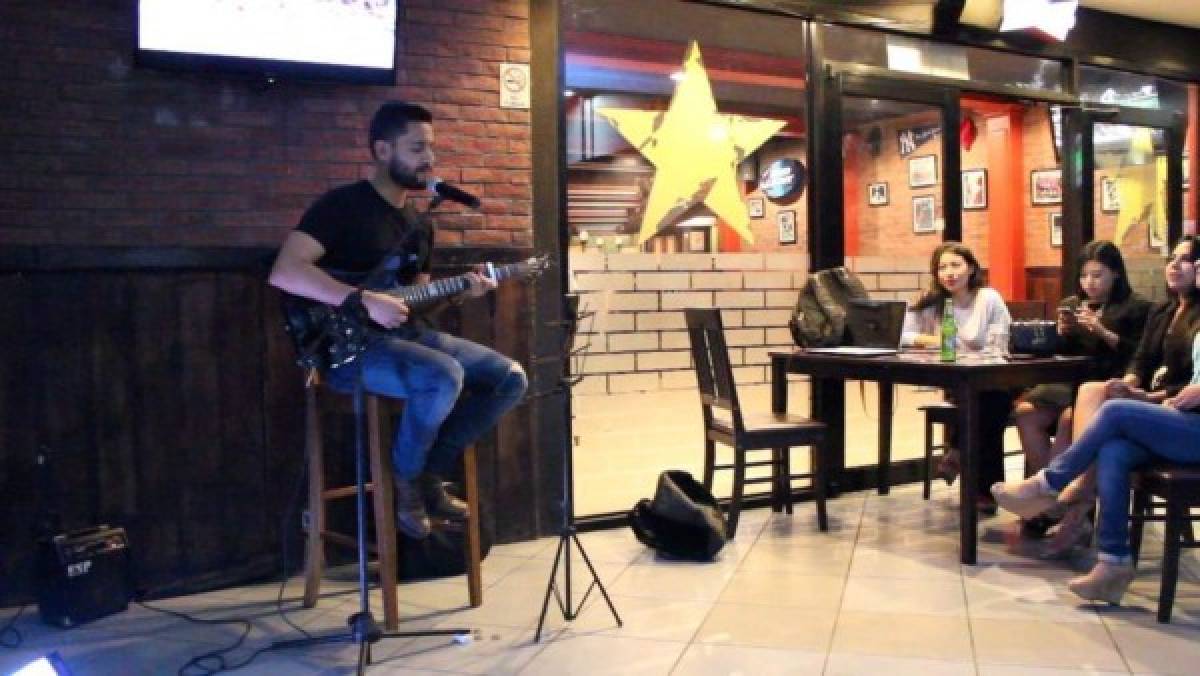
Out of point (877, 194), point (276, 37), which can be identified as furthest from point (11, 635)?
point (877, 194)

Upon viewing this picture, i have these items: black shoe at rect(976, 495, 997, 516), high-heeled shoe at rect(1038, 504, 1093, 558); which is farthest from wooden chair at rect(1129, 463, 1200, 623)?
black shoe at rect(976, 495, 997, 516)

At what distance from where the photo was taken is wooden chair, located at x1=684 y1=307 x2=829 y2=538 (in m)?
4.23

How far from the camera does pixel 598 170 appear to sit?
4840mm

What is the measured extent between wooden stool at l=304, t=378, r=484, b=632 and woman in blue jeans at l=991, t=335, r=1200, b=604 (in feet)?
6.47

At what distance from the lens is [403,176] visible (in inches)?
130

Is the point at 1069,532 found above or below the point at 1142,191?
below

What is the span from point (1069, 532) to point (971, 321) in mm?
1117

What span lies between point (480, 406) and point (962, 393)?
178 centimetres

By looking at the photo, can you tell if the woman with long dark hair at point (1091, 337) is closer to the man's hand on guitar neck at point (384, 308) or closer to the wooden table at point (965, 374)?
the wooden table at point (965, 374)

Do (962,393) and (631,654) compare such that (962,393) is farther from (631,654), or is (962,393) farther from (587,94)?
(587,94)

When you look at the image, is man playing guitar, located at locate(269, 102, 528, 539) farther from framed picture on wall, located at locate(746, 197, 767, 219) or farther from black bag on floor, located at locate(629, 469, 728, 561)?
framed picture on wall, located at locate(746, 197, 767, 219)

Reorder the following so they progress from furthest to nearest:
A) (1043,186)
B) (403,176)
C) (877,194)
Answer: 1. (1043,186)
2. (877,194)
3. (403,176)

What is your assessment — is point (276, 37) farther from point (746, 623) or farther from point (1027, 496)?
point (1027, 496)

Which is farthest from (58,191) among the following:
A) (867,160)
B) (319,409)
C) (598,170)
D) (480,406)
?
(867,160)
